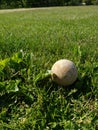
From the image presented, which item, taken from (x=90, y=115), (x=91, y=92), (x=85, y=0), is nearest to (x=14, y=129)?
(x=90, y=115)

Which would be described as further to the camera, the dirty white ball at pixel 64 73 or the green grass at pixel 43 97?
the dirty white ball at pixel 64 73

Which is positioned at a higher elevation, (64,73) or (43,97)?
(64,73)

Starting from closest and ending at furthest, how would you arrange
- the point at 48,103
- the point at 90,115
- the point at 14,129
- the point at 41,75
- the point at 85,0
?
the point at 14,129
the point at 90,115
the point at 48,103
the point at 41,75
the point at 85,0

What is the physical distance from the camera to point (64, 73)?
3.50 meters

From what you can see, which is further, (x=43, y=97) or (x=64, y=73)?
(x=64, y=73)

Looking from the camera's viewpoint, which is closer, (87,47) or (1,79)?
(1,79)

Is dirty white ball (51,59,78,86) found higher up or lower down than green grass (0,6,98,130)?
higher up

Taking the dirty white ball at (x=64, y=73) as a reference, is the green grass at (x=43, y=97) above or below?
below

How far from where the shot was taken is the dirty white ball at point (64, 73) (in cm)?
350

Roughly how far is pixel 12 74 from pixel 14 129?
3.32ft

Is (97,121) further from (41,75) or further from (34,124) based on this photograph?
(41,75)

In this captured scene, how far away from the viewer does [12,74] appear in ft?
12.4

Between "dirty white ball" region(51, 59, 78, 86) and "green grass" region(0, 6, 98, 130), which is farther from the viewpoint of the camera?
"dirty white ball" region(51, 59, 78, 86)

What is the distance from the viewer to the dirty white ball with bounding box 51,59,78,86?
3496 millimetres
